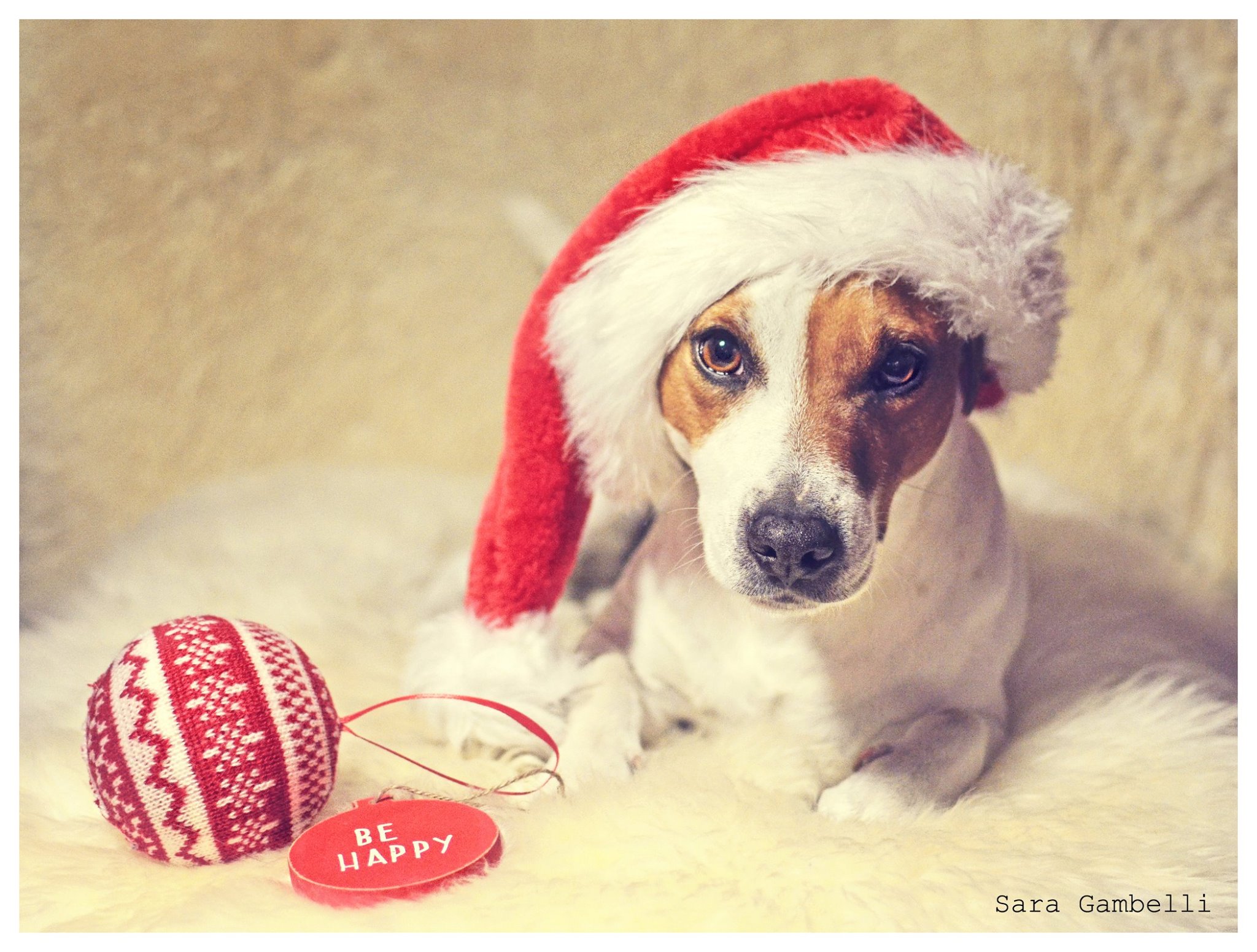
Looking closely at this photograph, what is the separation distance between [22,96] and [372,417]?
792mm

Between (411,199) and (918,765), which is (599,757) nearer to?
(918,765)

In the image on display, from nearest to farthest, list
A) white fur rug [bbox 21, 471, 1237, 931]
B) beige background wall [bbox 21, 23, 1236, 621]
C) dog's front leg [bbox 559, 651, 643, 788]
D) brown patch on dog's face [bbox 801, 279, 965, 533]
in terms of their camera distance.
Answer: white fur rug [bbox 21, 471, 1237, 931] < brown patch on dog's face [bbox 801, 279, 965, 533] < dog's front leg [bbox 559, 651, 643, 788] < beige background wall [bbox 21, 23, 1236, 621]

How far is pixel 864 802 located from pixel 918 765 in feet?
0.25

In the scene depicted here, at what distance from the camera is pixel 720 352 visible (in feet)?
3.40

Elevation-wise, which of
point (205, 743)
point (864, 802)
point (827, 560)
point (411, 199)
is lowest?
point (864, 802)

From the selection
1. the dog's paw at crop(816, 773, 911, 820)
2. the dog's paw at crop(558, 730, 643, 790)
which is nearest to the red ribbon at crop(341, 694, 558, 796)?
the dog's paw at crop(558, 730, 643, 790)

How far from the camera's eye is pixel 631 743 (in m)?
1.14

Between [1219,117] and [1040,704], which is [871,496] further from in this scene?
[1219,117]

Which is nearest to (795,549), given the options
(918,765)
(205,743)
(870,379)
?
(870,379)

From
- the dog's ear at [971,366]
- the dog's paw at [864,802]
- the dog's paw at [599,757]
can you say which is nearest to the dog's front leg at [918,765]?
the dog's paw at [864,802]

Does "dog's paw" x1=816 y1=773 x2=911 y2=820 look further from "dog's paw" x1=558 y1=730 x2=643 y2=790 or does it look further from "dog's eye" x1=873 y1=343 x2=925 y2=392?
"dog's eye" x1=873 y1=343 x2=925 y2=392

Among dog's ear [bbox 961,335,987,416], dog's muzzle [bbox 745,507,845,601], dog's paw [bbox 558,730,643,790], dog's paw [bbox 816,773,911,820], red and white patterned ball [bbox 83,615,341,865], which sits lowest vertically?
dog's paw [bbox 816,773,911,820]

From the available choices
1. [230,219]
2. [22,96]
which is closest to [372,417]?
[230,219]

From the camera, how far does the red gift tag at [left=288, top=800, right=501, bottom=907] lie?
2.89 ft
